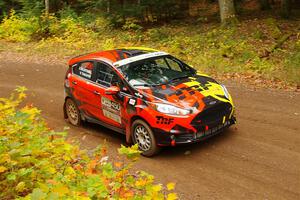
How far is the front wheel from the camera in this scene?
7922 mm

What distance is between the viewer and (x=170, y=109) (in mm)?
7695

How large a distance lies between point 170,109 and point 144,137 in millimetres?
902

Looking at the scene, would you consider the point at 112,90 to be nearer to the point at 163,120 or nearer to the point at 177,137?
the point at 163,120

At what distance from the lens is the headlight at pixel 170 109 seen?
7628 millimetres

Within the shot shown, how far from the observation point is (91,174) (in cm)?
438

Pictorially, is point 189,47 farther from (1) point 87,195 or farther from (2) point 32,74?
(1) point 87,195

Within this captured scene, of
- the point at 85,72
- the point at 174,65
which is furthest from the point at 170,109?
the point at 85,72

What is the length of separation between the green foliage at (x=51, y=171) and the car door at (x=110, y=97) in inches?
115

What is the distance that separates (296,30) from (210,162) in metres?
11.1

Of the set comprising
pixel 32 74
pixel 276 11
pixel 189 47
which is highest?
pixel 276 11

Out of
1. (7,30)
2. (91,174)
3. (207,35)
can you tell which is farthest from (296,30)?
(7,30)

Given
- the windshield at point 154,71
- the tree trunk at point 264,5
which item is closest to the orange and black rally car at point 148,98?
the windshield at point 154,71

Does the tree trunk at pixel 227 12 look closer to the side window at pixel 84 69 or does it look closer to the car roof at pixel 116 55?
the car roof at pixel 116 55

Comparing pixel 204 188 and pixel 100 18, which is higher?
pixel 100 18
